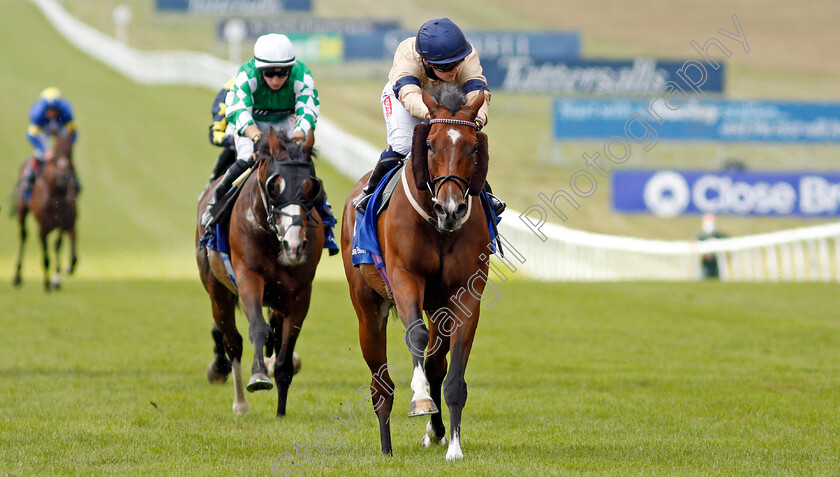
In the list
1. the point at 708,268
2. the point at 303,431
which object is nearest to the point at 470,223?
the point at 303,431

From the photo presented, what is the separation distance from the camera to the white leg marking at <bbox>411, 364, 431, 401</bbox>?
20.4ft

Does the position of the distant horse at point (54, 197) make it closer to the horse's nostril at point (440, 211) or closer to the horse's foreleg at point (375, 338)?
the horse's foreleg at point (375, 338)

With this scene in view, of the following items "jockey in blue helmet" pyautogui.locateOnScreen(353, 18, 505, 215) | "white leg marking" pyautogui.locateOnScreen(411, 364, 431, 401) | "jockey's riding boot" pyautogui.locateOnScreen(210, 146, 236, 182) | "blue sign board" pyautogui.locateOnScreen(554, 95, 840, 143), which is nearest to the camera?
"white leg marking" pyautogui.locateOnScreen(411, 364, 431, 401)

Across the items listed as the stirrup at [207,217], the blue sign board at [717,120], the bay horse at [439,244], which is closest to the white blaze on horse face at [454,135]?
the bay horse at [439,244]

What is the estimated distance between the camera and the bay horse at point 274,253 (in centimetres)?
768

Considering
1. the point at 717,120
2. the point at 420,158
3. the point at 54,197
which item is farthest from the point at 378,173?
the point at 717,120

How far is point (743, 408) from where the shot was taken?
28.3ft

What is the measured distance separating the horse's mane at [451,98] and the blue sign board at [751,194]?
2519 cm

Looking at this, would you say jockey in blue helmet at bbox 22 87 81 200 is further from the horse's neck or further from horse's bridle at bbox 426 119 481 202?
horse's bridle at bbox 426 119 481 202

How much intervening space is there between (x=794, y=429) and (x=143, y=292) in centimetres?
1288

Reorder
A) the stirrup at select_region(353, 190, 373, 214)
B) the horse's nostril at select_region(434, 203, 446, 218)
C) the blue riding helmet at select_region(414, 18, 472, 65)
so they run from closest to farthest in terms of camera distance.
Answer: the horse's nostril at select_region(434, 203, 446, 218) → the blue riding helmet at select_region(414, 18, 472, 65) → the stirrup at select_region(353, 190, 373, 214)

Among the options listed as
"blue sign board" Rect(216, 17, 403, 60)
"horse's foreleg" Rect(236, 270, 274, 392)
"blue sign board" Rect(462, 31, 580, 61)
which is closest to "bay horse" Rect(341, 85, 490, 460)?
"horse's foreleg" Rect(236, 270, 274, 392)

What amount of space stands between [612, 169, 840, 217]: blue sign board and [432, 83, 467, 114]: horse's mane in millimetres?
25190

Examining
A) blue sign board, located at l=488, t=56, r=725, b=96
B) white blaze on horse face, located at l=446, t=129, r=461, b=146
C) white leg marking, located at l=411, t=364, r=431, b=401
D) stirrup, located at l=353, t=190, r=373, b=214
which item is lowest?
white leg marking, located at l=411, t=364, r=431, b=401
